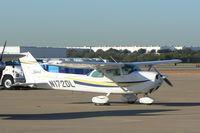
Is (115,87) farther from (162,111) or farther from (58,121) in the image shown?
(58,121)

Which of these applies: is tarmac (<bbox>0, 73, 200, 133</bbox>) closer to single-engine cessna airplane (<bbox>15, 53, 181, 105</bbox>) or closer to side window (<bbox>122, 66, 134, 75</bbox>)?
single-engine cessna airplane (<bbox>15, 53, 181, 105</bbox>)

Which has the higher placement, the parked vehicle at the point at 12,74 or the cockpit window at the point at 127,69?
the cockpit window at the point at 127,69

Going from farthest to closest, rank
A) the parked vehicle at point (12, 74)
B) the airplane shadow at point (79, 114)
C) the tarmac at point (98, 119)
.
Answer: the parked vehicle at point (12, 74)
the airplane shadow at point (79, 114)
the tarmac at point (98, 119)

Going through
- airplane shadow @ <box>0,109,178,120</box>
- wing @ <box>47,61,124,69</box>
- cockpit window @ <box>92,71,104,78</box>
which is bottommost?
airplane shadow @ <box>0,109,178,120</box>

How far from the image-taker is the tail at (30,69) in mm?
17562

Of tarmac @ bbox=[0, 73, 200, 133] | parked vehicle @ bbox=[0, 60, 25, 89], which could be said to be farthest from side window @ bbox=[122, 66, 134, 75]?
parked vehicle @ bbox=[0, 60, 25, 89]

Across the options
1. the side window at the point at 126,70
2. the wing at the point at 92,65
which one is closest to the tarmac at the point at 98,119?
the side window at the point at 126,70

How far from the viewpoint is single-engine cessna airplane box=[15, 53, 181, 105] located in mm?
16547

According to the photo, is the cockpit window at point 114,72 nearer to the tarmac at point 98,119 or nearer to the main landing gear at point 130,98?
the main landing gear at point 130,98

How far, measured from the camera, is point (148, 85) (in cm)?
1645

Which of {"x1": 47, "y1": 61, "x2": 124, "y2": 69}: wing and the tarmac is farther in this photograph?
{"x1": 47, "y1": 61, "x2": 124, "y2": 69}: wing

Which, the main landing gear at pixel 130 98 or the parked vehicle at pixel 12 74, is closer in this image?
the main landing gear at pixel 130 98

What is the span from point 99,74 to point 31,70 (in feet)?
9.29

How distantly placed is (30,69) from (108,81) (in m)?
3.31
